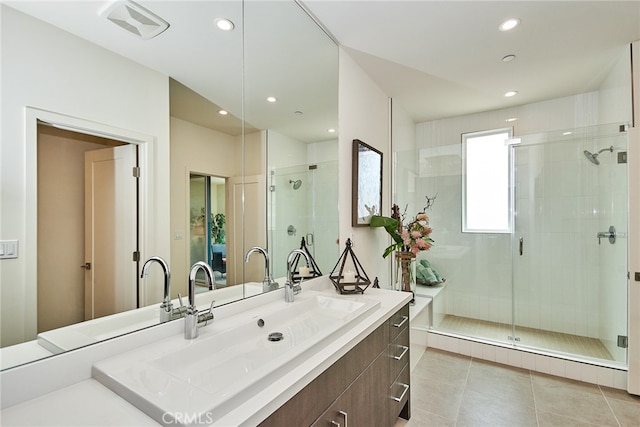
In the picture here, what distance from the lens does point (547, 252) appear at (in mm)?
3240

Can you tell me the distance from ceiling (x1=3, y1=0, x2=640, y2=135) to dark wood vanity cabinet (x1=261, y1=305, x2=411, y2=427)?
1.24 m

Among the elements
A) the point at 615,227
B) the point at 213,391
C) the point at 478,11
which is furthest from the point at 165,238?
the point at 615,227

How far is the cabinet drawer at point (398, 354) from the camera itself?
1698 mm

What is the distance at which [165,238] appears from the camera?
1.20 metres

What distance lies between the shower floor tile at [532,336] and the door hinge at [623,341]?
169 millimetres

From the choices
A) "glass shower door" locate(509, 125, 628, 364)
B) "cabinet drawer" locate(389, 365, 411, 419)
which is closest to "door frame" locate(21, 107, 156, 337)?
"cabinet drawer" locate(389, 365, 411, 419)

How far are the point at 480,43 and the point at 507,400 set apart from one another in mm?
2652

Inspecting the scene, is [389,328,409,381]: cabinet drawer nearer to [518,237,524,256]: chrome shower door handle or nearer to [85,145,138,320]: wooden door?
[85,145,138,320]: wooden door

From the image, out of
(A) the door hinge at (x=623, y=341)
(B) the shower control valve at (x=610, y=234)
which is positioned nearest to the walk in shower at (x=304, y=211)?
(A) the door hinge at (x=623, y=341)

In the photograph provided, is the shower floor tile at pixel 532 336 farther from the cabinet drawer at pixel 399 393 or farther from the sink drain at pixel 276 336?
the sink drain at pixel 276 336

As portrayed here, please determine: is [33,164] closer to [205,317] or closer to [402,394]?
[205,317]

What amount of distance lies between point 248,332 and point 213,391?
1.43 ft

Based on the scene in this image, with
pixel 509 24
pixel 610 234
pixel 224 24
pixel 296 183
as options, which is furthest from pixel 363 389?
pixel 610 234

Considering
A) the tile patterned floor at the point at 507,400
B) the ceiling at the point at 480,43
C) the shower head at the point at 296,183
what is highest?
the ceiling at the point at 480,43
